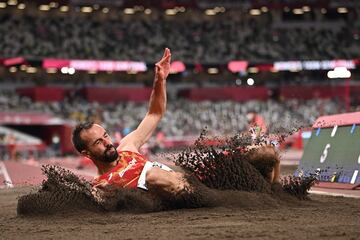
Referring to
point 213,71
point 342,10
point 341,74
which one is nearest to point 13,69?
point 213,71

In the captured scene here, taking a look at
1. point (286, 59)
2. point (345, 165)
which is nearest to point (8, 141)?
point (286, 59)

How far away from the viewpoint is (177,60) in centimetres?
4741

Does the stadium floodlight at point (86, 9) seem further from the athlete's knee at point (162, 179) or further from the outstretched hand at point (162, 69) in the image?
the athlete's knee at point (162, 179)

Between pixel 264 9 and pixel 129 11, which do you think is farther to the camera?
pixel 264 9

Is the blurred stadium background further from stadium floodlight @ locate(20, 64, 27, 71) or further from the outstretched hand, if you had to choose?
the outstretched hand

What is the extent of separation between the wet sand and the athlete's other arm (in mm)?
967

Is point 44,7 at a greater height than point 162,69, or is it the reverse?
point 44,7

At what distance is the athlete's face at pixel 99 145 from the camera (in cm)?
654

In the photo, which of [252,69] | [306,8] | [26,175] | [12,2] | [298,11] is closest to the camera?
[26,175]

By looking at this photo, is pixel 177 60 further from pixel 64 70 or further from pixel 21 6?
pixel 21 6

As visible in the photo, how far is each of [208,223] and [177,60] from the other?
4241cm

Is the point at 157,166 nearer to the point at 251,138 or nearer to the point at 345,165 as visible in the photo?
the point at 251,138

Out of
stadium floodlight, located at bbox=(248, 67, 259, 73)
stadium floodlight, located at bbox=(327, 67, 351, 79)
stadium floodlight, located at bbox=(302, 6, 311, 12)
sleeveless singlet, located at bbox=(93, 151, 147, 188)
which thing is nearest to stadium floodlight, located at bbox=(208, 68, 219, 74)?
stadium floodlight, located at bbox=(248, 67, 259, 73)

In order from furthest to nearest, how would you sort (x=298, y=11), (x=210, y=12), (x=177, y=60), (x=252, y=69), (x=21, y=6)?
(x=298, y=11)
(x=210, y=12)
(x=252, y=69)
(x=21, y=6)
(x=177, y=60)
